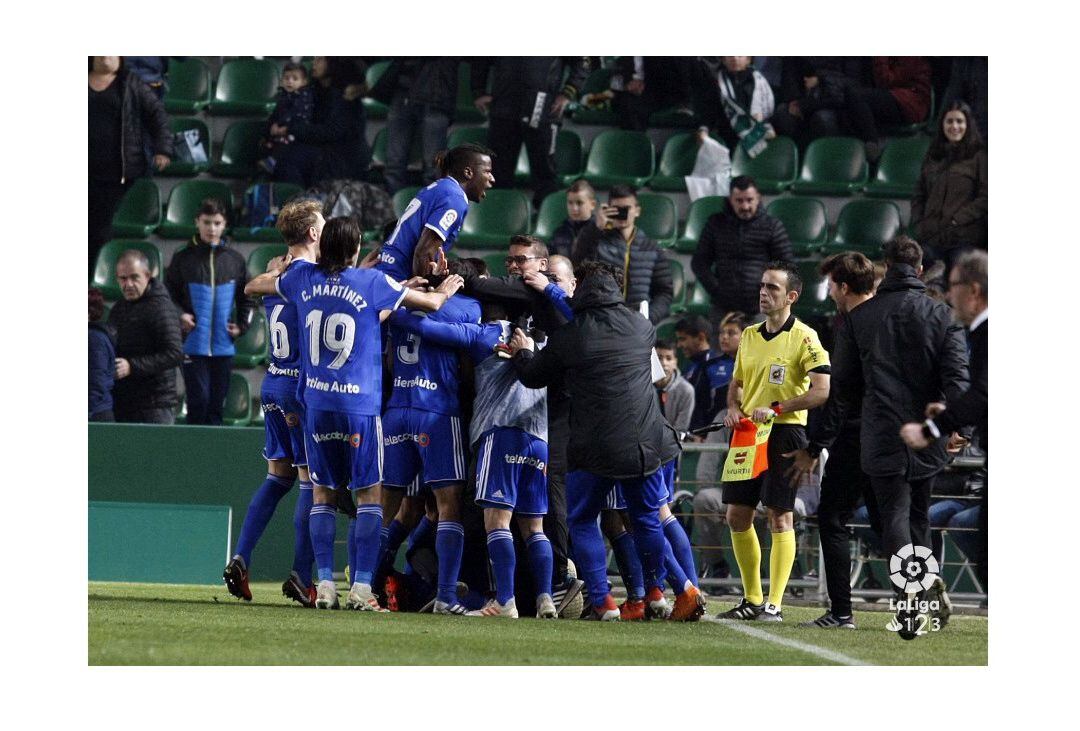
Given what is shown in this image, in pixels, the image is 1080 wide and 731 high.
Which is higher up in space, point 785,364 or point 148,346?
point 148,346

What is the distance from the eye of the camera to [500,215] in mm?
12117

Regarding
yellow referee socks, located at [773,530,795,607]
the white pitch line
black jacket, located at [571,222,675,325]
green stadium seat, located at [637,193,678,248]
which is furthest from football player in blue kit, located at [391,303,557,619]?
green stadium seat, located at [637,193,678,248]

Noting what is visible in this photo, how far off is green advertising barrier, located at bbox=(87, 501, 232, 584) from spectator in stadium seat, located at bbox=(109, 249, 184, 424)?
0.90 meters

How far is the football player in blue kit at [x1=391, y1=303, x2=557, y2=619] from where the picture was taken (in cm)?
661

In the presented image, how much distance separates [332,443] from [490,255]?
17.4ft

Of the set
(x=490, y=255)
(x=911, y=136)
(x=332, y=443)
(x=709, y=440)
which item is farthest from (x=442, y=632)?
(x=911, y=136)

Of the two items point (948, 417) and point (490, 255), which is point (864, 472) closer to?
point (948, 417)

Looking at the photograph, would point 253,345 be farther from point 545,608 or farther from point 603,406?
point 603,406

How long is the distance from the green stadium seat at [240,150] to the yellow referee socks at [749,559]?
676 cm

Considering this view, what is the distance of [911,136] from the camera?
1284cm

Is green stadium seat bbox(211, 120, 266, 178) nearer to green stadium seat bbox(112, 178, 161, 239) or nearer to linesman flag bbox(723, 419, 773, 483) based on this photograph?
green stadium seat bbox(112, 178, 161, 239)

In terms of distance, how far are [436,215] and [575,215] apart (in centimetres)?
389

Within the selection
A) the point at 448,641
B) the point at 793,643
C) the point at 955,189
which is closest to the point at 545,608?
the point at 793,643

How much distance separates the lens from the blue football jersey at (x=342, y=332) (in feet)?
20.5
